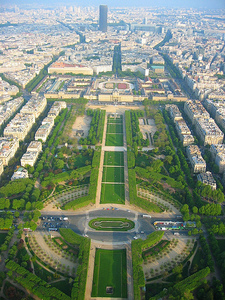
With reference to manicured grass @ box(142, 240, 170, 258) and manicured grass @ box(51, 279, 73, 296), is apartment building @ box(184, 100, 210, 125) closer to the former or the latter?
manicured grass @ box(142, 240, 170, 258)

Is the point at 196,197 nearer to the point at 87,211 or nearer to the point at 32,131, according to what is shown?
the point at 87,211

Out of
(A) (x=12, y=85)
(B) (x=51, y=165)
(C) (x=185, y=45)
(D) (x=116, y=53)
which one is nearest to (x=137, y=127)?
(B) (x=51, y=165)

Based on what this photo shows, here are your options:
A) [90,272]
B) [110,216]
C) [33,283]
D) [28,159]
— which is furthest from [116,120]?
[33,283]

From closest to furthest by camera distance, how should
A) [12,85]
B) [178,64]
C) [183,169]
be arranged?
1. [183,169]
2. [12,85]
3. [178,64]

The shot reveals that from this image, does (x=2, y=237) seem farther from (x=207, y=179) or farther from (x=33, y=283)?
(x=207, y=179)

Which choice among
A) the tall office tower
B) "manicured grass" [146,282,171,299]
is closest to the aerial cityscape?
"manicured grass" [146,282,171,299]

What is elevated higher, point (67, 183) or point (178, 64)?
point (178, 64)
